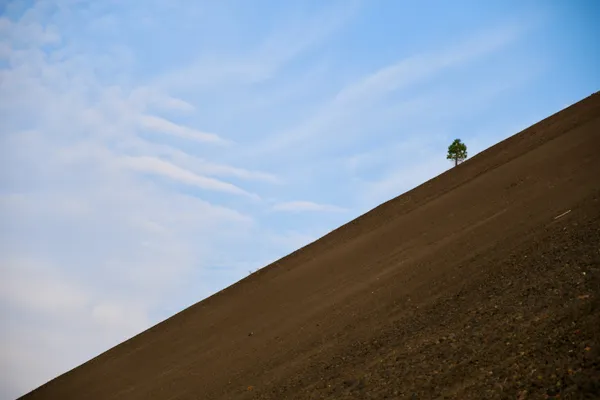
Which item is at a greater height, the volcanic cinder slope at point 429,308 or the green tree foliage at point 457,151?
the green tree foliage at point 457,151

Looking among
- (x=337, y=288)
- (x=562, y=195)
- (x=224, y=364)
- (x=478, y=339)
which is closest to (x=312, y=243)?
(x=337, y=288)

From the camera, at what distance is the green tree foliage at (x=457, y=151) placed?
48.7 meters

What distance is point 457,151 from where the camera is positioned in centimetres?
4881

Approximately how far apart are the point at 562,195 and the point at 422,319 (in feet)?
29.5

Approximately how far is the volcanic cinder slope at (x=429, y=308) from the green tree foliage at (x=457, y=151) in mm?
16107

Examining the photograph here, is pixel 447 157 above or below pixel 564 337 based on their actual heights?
above

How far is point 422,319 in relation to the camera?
43.4 ft

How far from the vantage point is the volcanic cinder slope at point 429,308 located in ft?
30.1

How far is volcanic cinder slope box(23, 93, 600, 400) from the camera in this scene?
9172mm

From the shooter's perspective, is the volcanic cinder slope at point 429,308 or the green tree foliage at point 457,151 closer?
the volcanic cinder slope at point 429,308

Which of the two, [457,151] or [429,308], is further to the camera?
[457,151]

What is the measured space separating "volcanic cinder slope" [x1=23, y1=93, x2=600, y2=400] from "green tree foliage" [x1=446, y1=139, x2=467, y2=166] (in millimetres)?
16107

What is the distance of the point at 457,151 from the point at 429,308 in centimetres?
3771

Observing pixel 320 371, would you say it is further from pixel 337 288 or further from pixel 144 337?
pixel 144 337
